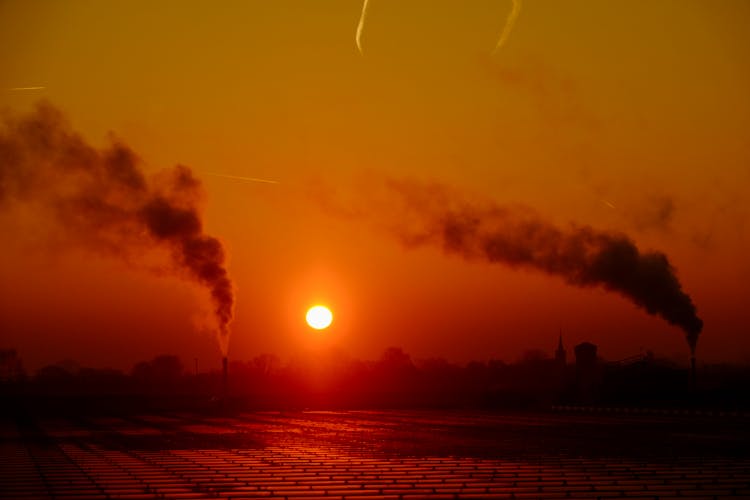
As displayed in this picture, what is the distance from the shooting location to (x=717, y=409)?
185ft

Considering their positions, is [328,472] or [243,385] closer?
[328,472]

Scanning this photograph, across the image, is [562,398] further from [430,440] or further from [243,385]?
[243,385]

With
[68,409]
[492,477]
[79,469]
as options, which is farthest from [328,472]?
[68,409]

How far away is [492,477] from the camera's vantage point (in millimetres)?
23719

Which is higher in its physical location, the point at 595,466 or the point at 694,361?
the point at 694,361

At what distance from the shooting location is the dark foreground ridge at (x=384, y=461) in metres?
21.5

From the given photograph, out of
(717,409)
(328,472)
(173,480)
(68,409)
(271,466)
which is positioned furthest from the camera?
(68,409)

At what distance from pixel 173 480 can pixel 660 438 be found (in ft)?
69.9

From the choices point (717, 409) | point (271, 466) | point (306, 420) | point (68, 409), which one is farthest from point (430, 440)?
point (68, 409)

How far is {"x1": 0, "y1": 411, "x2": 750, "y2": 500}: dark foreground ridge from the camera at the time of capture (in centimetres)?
2145

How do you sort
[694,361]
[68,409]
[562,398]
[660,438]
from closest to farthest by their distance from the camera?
1. [660,438]
2. [694,361]
3. [562,398]
4. [68,409]

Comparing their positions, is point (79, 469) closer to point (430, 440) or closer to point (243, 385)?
point (430, 440)

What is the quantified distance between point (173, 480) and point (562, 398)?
56.2 m

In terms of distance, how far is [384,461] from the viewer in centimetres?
2864
